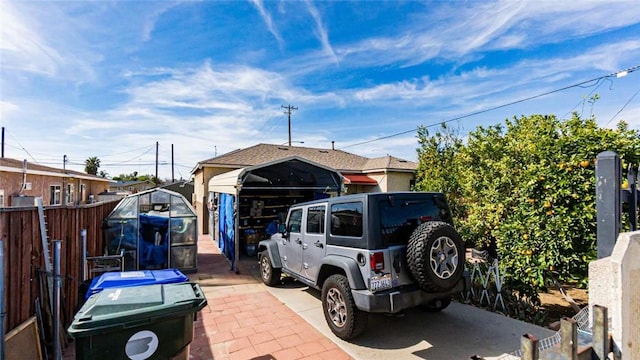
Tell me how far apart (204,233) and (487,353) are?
1427cm

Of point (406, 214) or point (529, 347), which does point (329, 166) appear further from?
point (529, 347)

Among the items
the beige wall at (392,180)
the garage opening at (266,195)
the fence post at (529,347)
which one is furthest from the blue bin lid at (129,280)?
the beige wall at (392,180)

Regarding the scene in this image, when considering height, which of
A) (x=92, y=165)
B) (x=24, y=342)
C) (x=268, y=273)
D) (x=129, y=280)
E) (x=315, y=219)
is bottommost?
(x=268, y=273)

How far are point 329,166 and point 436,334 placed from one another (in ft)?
45.0

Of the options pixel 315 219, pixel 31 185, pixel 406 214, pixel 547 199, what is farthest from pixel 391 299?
pixel 31 185

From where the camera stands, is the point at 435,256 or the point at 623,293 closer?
the point at 623,293

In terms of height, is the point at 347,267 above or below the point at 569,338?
below

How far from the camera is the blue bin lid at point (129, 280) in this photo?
3.53m

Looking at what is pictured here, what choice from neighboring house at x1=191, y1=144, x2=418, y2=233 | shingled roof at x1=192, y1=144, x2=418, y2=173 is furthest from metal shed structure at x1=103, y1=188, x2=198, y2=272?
shingled roof at x1=192, y1=144, x2=418, y2=173

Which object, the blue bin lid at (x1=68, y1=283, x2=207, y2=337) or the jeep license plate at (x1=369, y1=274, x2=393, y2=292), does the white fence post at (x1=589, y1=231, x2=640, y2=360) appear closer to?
the jeep license plate at (x1=369, y1=274, x2=393, y2=292)

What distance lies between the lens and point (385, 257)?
3.93 metres

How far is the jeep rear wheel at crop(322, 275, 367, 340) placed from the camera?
4.07 meters

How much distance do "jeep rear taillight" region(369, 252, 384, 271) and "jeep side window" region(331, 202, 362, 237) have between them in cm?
37

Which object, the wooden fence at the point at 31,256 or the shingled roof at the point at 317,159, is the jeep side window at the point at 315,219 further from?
the shingled roof at the point at 317,159
